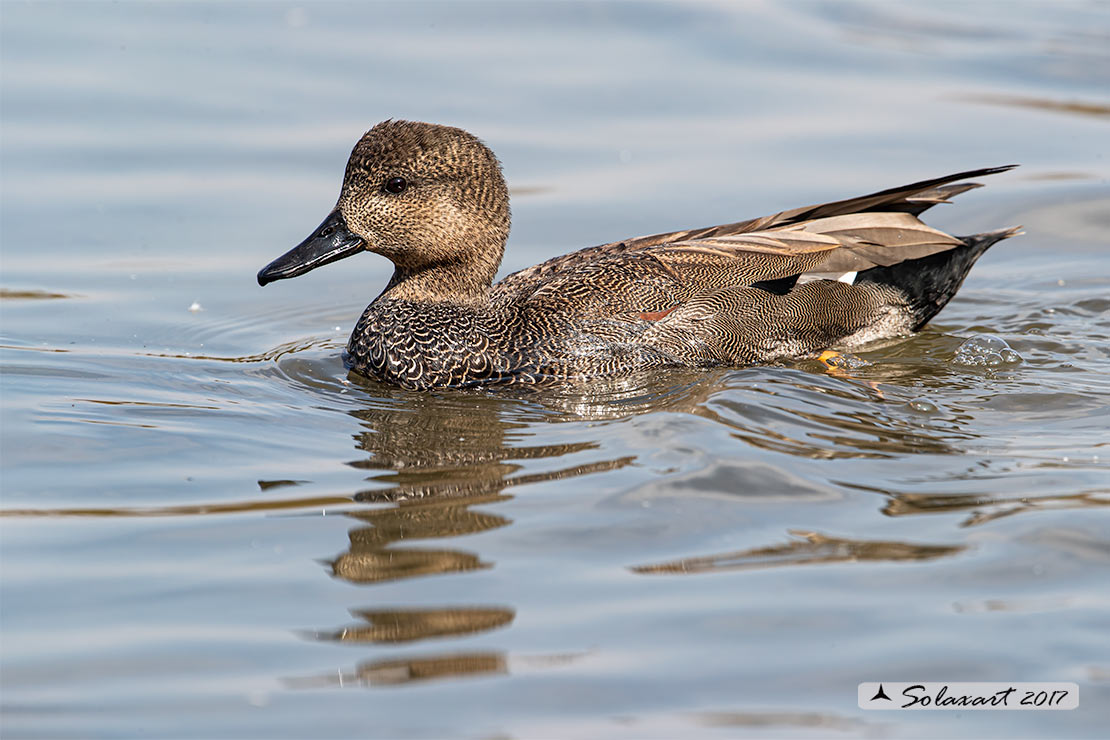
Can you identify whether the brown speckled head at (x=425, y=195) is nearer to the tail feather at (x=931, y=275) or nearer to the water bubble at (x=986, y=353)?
the tail feather at (x=931, y=275)

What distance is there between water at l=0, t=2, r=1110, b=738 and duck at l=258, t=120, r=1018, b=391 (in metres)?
0.22

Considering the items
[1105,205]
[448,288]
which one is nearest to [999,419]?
[448,288]

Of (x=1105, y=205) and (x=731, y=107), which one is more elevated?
(x=731, y=107)

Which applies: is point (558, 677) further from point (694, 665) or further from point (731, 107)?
point (731, 107)

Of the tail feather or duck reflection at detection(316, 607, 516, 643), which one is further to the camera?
the tail feather

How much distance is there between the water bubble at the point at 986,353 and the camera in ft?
26.2

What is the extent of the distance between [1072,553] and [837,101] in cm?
741

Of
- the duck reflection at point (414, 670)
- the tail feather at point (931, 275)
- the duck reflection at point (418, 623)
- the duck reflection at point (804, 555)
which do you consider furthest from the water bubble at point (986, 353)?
the duck reflection at point (414, 670)

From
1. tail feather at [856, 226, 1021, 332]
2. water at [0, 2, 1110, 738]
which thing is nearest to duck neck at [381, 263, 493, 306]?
water at [0, 2, 1110, 738]

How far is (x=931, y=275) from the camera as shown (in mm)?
8406

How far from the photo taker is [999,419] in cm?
695

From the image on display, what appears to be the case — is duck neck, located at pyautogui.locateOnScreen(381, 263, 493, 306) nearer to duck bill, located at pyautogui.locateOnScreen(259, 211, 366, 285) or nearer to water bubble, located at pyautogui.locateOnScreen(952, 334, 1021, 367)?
duck bill, located at pyautogui.locateOnScreen(259, 211, 366, 285)

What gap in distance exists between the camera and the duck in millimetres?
7668

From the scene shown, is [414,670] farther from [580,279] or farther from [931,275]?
[931,275]
